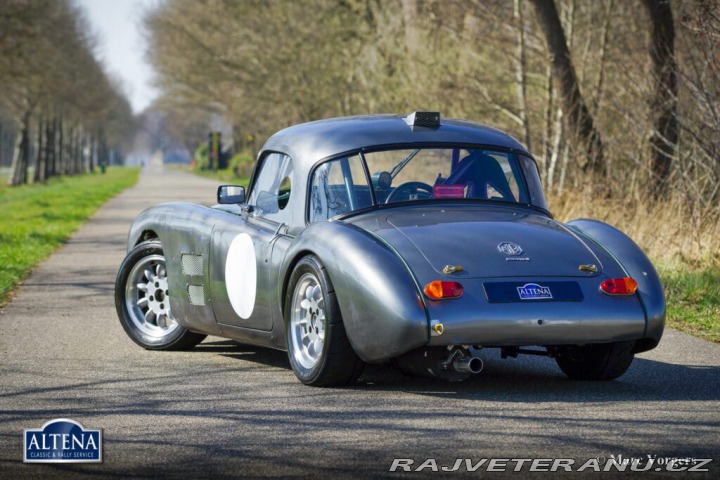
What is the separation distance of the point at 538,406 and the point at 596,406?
0.29 meters

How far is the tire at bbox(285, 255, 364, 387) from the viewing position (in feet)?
22.5

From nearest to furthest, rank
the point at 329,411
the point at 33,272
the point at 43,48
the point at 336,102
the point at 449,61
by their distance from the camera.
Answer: the point at 329,411, the point at 33,272, the point at 449,61, the point at 336,102, the point at 43,48

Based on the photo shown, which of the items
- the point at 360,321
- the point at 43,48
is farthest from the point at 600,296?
the point at 43,48

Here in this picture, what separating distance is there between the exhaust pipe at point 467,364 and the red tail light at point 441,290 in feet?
1.21

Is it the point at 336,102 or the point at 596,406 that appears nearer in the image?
the point at 596,406

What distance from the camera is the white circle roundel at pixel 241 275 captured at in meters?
7.87

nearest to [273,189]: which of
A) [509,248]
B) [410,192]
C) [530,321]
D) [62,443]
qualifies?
[410,192]

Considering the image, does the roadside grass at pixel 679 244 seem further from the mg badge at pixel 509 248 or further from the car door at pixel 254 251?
the car door at pixel 254 251

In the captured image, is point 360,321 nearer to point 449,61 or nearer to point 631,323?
Result: point 631,323

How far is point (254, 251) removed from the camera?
310 inches

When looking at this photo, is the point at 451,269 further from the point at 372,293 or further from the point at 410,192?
the point at 410,192

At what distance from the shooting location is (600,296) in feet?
22.2

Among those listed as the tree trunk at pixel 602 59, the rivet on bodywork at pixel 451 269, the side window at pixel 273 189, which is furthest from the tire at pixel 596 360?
the tree trunk at pixel 602 59

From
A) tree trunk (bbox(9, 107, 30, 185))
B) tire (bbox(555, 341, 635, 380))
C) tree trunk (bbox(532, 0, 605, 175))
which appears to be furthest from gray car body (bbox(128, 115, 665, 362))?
tree trunk (bbox(9, 107, 30, 185))
